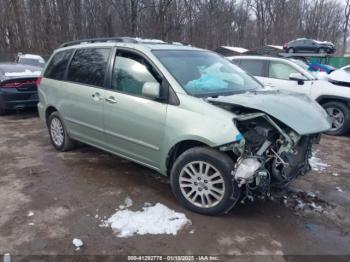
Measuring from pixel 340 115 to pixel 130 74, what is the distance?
5.27 metres

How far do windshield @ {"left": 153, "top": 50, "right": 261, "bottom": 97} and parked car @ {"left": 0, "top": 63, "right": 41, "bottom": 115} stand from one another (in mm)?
5701

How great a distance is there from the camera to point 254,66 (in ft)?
27.1

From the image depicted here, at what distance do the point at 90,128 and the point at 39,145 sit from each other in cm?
192

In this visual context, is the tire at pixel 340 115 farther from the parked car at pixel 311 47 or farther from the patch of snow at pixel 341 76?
the parked car at pixel 311 47

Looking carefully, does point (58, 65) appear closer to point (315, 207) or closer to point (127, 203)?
point (127, 203)

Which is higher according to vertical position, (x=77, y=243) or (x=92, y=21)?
(x=92, y=21)

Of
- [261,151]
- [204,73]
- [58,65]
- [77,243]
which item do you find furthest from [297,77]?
[77,243]

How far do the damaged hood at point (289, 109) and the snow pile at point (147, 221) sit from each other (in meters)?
1.28

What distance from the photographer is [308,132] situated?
3.18 m

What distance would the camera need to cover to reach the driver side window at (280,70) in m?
7.79

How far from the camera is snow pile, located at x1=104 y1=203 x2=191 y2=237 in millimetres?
3199

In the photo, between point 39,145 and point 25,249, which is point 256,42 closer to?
point 39,145

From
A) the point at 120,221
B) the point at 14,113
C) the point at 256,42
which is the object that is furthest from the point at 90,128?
the point at 256,42

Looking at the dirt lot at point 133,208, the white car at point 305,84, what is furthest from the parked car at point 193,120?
the white car at point 305,84
